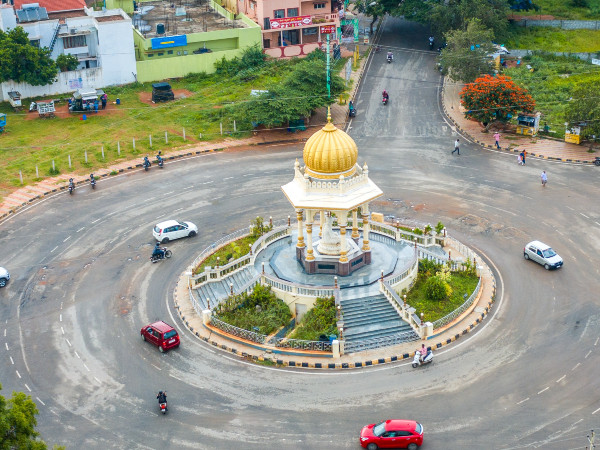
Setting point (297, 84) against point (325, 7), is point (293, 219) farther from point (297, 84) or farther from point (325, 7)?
point (325, 7)

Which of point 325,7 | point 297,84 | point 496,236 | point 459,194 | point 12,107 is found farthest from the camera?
point 325,7

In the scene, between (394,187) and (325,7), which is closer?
(394,187)

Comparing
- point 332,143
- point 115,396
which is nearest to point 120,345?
point 115,396

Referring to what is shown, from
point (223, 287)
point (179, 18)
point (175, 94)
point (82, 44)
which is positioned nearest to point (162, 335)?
point (223, 287)

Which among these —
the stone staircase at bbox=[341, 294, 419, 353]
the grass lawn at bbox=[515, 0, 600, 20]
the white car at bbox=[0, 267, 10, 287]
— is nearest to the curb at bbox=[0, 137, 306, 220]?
the white car at bbox=[0, 267, 10, 287]

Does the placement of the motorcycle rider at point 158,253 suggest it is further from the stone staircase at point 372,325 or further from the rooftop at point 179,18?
the rooftop at point 179,18

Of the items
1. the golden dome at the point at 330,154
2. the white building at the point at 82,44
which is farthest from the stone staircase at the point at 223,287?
the white building at the point at 82,44
